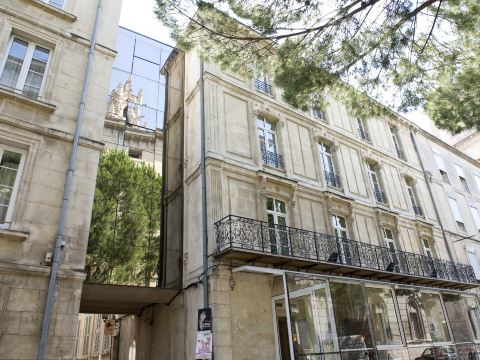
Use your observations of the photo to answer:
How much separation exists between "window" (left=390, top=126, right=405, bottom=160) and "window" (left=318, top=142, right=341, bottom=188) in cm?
595

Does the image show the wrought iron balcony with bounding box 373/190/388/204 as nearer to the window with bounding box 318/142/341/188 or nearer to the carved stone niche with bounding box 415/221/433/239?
the carved stone niche with bounding box 415/221/433/239

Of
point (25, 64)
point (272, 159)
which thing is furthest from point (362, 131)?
point (25, 64)

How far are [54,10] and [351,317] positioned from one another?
10.8 m

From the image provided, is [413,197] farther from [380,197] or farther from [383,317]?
[383,317]

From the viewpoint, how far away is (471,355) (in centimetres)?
1225

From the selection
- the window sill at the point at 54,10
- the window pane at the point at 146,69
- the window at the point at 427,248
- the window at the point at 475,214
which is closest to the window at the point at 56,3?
the window sill at the point at 54,10

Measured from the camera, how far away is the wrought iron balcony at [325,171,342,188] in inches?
548

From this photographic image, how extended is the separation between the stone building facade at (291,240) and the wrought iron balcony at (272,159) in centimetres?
5

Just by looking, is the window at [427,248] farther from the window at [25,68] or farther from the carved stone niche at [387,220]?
the window at [25,68]

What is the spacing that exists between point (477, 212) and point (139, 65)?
2175 cm

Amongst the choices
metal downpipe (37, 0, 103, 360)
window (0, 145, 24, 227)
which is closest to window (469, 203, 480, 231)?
metal downpipe (37, 0, 103, 360)

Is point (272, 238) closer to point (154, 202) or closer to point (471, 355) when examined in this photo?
Answer: point (154, 202)

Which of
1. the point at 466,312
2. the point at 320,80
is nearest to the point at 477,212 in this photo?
the point at 466,312

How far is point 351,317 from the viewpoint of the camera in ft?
31.2
